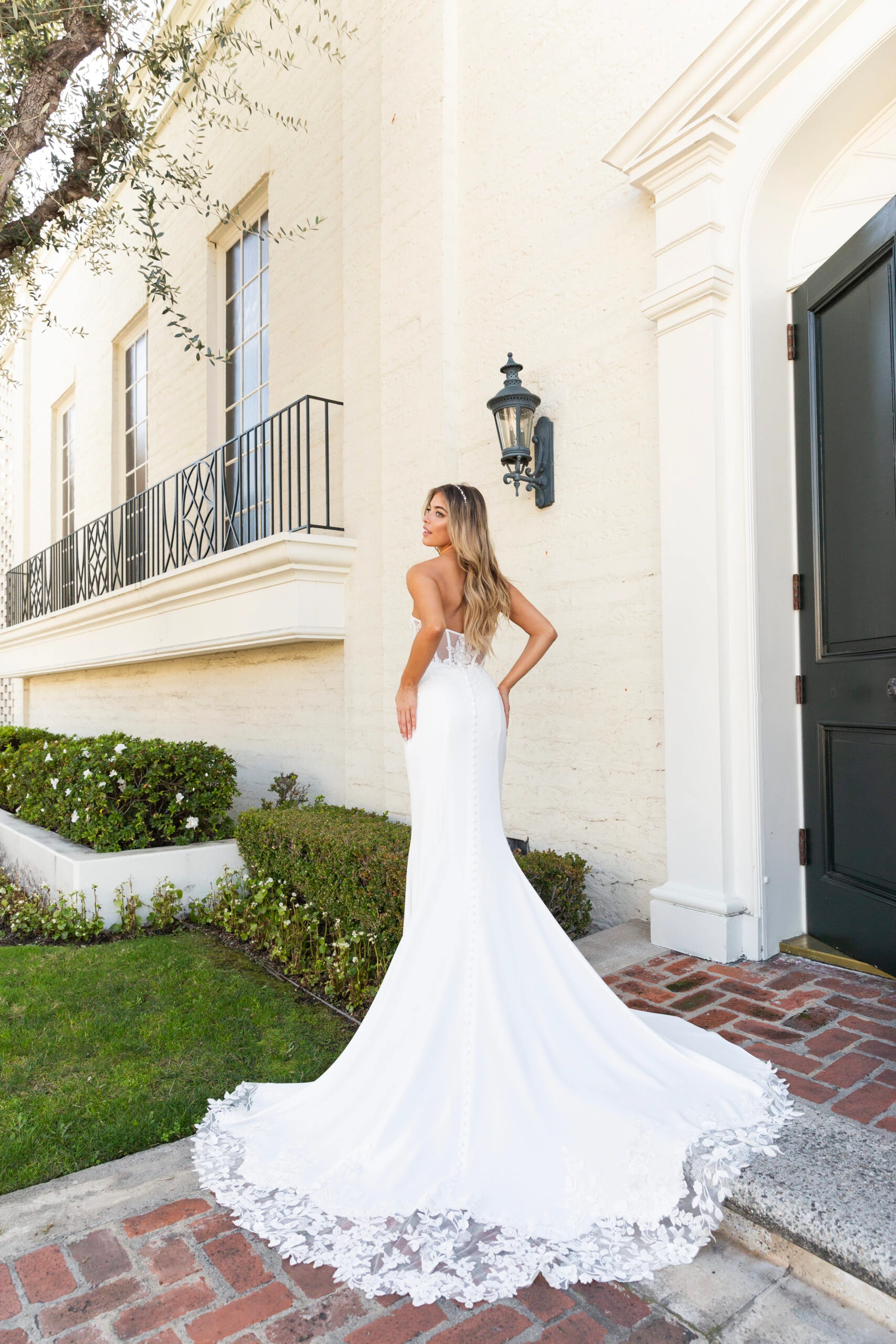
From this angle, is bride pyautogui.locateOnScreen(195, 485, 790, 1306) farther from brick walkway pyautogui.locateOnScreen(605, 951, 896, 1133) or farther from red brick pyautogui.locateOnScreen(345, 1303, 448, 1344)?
brick walkway pyautogui.locateOnScreen(605, 951, 896, 1133)

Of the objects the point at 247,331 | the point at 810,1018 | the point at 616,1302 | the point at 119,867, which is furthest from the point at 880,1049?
the point at 247,331

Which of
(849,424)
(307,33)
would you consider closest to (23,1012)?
(849,424)

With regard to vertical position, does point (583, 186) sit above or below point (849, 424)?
above

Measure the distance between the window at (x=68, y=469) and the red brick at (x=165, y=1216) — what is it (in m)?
13.2

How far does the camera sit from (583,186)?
4.78 m

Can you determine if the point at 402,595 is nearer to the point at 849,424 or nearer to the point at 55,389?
the point at 849,424

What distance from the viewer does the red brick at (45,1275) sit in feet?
6.51

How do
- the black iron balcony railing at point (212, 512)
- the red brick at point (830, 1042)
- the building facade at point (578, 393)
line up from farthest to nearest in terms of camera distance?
1. the black iron balcony railing at point (212, 512)
2. the building facade at point (578, 393)
3. the red brick at point (830, 1042)

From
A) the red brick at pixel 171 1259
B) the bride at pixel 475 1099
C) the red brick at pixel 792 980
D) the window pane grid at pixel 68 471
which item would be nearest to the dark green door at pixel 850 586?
the red brick at pixel 792 980

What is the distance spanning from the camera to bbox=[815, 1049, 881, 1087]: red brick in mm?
2605

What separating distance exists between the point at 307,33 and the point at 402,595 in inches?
212

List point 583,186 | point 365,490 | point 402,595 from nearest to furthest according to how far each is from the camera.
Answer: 1. point 583,186
2. point 402,595
3. point 365,490

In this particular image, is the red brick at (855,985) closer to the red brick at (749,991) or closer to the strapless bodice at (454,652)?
the red brick at (749,991)

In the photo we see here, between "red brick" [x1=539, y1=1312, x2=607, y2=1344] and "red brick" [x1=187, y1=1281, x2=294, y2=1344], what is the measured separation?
22.4 inches
